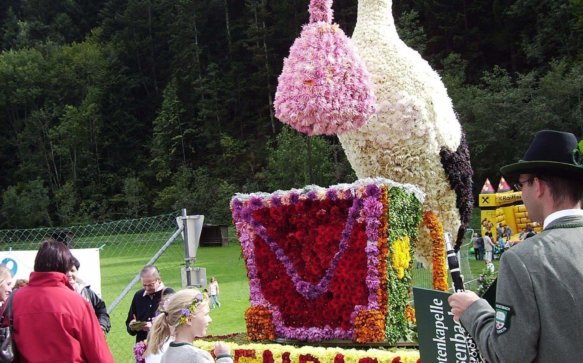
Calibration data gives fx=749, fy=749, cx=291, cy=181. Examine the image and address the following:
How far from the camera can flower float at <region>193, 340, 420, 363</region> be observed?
6730mm

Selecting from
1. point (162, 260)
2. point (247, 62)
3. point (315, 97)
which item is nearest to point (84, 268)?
point (315, 97)

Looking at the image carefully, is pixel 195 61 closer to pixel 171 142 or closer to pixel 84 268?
pixel 171 142

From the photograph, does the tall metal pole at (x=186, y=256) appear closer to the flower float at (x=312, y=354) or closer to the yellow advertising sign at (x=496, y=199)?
the flower float at (x=312, y=354)

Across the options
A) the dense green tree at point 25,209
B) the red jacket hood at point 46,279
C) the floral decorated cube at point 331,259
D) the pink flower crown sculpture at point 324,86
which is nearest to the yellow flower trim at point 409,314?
the floral decorated cube at point 331,259

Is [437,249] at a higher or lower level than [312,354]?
higher

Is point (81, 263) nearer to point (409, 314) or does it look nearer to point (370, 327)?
point (370, 327)

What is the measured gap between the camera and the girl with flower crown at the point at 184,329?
3.59m

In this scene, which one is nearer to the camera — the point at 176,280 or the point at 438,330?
the point at 438,330

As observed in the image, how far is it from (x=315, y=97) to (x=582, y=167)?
17.8 ft

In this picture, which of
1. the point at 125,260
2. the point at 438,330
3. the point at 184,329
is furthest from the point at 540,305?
Answer: the point at 125,260

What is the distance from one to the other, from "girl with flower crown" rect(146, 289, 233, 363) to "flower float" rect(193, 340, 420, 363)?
10.4 feet

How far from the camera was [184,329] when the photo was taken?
3.77 m

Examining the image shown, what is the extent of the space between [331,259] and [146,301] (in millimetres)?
1924

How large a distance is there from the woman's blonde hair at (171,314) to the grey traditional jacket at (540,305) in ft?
6.29
